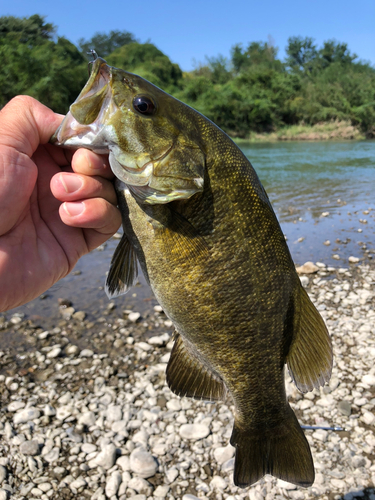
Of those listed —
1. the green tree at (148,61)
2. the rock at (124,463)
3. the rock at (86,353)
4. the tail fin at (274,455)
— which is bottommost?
the rock at (124,463)

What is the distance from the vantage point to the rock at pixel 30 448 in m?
3.31

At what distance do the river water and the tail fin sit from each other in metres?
3.81

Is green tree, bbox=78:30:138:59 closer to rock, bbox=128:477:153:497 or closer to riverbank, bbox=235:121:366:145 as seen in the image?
riverbank, bbox=235:121:366:145

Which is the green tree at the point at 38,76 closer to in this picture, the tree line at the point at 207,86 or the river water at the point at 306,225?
the tree line at the point at 207,86

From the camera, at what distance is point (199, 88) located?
179 ft

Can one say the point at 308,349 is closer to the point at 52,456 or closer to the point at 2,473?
the point at 52,456

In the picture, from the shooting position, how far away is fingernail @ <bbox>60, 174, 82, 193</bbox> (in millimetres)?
1951

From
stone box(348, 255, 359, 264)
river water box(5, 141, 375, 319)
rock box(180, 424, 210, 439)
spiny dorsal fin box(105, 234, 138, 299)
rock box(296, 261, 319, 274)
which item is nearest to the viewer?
spiny dorsal fin box(105, 234, 138, 299)

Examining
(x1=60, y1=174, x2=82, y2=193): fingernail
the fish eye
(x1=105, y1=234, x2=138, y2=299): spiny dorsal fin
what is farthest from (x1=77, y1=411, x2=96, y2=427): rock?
the fish eye

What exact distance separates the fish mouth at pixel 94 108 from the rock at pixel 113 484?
2.82 metres

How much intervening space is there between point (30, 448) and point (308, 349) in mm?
2720

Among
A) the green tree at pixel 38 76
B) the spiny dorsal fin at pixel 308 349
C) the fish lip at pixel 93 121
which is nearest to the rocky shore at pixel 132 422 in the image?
the spiny dorsal fin at pixel 308 349

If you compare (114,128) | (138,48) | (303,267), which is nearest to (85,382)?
(114,128)

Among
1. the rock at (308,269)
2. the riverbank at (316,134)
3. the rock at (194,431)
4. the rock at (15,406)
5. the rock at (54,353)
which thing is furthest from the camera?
the riverbank at (316,134)
